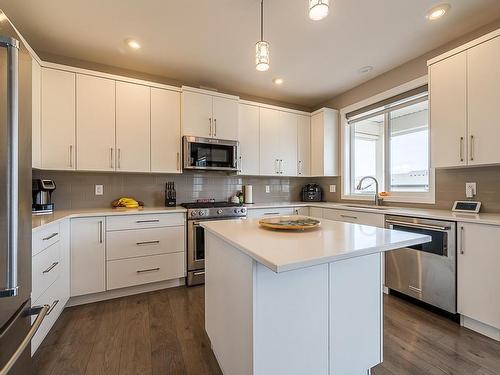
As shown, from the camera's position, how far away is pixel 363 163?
346 centimetres

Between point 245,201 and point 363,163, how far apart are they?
187cm

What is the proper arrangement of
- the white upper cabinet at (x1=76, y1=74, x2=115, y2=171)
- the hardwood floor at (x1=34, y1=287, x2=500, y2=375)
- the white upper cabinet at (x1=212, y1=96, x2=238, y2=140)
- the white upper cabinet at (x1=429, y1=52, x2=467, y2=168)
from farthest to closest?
the white upper cabinet at (x1=212, y1=96, x2=238, y2=140)
the white upper cabinet at (x1=76, y1=74, x2=115, y2=171)
the white upper cabinet at (x1=429, y1=52, x2=467, y2=168)
the hardwood floor at (x1=34, y1=287, x2=500, y2=375)

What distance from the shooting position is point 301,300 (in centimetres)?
107

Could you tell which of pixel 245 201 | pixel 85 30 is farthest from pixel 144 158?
pixel 245 201

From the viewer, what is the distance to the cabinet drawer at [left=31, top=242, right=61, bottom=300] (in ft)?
4.98

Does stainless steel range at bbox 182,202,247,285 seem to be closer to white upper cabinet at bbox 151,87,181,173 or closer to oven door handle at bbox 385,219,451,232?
white upper cabinet at bbox 151,87,181,173

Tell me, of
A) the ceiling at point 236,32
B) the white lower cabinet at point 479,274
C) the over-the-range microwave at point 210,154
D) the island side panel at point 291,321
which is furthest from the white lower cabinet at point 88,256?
the white lower cabinet at point 479,274

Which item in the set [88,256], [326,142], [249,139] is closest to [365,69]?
[326,142]

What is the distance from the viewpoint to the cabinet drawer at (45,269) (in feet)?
4.98

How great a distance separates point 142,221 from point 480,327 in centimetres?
309

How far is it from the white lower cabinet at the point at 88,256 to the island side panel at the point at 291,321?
1.99 meters

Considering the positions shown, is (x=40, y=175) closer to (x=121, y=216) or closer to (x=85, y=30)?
(x=121, y=216)

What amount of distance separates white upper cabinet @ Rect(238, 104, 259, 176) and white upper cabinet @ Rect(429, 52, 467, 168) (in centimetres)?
206

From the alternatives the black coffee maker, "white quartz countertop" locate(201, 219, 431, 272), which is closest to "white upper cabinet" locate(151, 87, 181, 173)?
the black coffee maker
